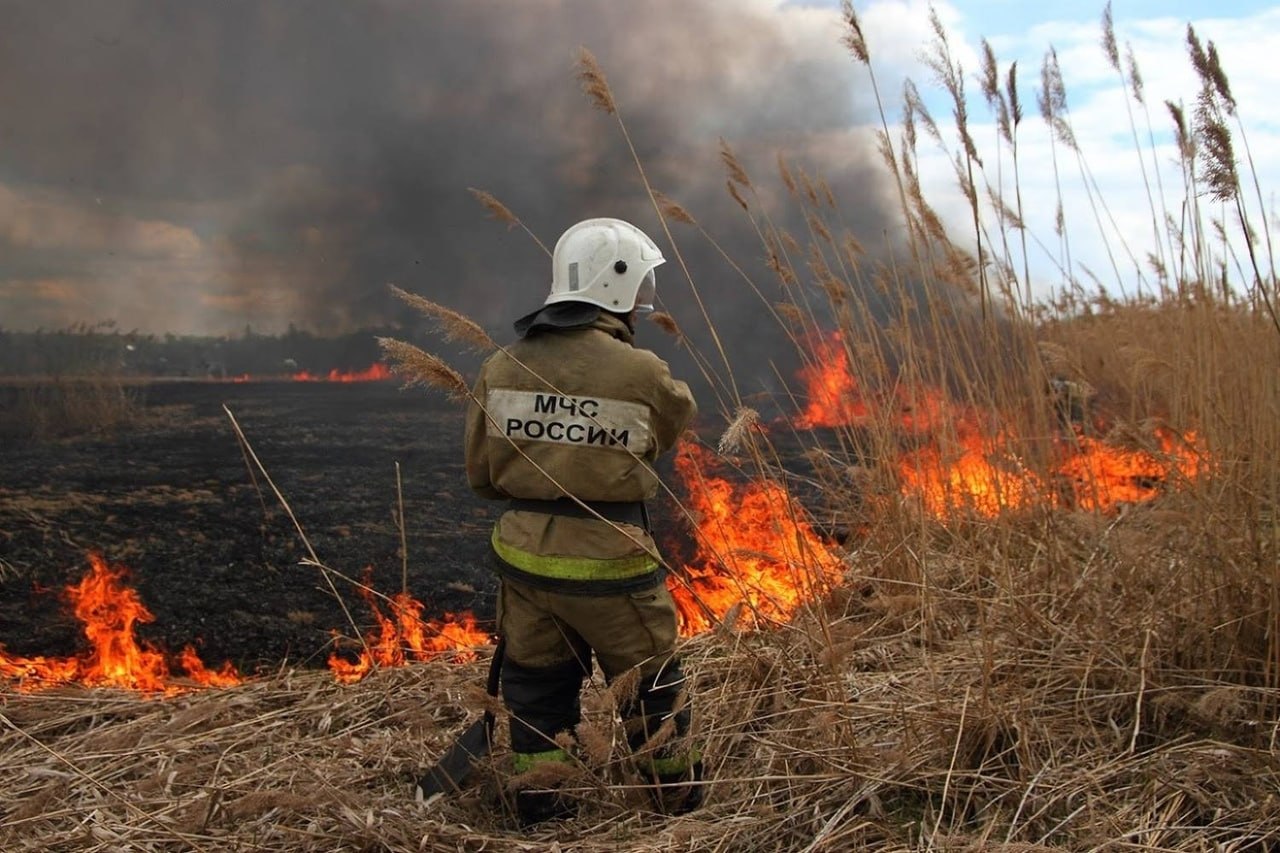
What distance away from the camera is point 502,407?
98.2 inches

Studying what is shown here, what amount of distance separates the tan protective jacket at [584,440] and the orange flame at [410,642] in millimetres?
1084

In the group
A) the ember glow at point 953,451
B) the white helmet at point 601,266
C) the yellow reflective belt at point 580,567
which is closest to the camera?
the yellow reflective belt at point 580,567

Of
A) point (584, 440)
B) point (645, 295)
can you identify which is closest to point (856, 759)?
point (584, 440)

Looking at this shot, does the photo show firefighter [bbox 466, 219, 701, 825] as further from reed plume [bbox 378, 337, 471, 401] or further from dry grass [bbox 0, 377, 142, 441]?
dry grass [bbox 0, 377, 142, 441]

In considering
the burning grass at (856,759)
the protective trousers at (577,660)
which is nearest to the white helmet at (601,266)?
the protective trousers at (577,660)

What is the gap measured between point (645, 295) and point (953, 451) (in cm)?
192

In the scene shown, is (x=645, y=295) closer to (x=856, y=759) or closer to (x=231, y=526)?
(x=856, y=759)

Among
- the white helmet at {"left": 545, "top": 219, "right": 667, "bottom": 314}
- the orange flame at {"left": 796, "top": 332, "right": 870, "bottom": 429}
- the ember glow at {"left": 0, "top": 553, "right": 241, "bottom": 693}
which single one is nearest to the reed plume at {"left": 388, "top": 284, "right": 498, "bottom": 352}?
the white helmet at {"left": 545, "top": 219, "right": 667, "bottom": 314}

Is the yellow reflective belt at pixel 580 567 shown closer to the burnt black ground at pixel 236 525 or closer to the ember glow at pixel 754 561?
the ember glow at pixel 754 561

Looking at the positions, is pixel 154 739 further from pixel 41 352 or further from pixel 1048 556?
pixel 41 352

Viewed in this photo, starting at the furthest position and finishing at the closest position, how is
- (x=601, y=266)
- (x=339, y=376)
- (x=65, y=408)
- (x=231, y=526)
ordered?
1. (x=339, y=376)
2. (x=65, y=408)
3. (x=231, y=526)
4. (x=601, y=266)

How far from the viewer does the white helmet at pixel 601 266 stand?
8.27ft

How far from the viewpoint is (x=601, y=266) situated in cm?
253

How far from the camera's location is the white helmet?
Result: 2.52 meters
